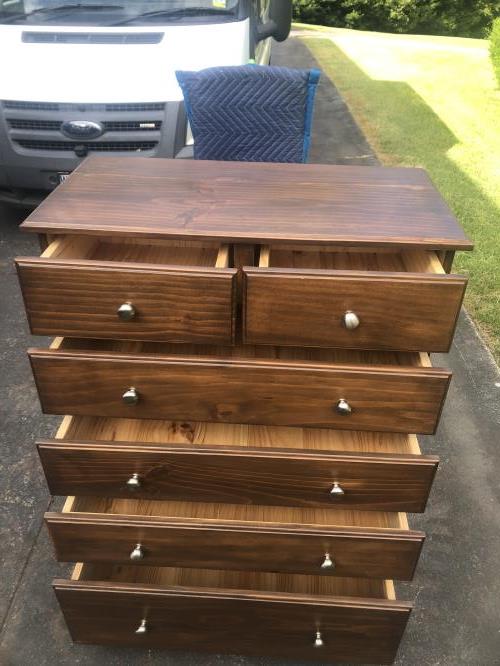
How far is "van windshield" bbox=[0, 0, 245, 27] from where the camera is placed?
369cm

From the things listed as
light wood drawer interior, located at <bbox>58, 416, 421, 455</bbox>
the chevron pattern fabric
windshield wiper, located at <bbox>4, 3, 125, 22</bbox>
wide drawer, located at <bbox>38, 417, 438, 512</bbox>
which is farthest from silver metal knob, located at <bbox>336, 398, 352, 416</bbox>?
windshield wiper, located at <bbox>4, 3, 125, 22</bbox>

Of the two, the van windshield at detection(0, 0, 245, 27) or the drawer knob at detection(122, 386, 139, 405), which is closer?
the drawer knob at detection(122, 386, 139, 405)

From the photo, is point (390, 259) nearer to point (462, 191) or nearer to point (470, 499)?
point (470, 499)

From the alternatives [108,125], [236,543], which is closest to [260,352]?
[236,543]

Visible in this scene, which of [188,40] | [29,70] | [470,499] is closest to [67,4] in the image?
[29,70]

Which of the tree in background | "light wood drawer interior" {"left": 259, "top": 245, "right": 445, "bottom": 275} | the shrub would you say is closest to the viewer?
"light wood drawer interior" {"left": 259, "top": 245, "right": 445, "bottom": 275}

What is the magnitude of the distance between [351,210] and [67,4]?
Result: 11.4ft

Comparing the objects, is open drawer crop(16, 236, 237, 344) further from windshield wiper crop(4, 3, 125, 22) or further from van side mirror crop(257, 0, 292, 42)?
van side mirror crop(257, 0, 292, 42)

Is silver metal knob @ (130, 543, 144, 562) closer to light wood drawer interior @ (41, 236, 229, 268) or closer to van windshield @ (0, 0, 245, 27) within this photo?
light wood drawer interior @ (41, 236, 229, 268)

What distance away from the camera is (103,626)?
1658mm

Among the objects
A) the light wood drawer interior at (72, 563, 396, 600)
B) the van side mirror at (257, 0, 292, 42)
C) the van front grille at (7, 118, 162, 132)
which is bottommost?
the light wood drawer interior at (72, 563, 396, 600)

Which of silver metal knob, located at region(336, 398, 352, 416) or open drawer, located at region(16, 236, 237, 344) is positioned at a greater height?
open drawer, located at region(16, 236, 237, 344)

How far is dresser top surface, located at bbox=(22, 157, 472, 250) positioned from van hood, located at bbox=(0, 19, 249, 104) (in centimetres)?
209

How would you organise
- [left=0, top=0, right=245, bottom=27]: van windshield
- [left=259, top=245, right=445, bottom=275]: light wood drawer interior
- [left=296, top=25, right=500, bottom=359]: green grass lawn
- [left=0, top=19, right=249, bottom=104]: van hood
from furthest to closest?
[left=296, top=25, right=500, bottom=359]: green grass lawn
[left=0, top=0, right=245, bottom=27]: van windshield
[left=0, top=19, right=249, bottom=104]: van hood
[left=259, top=245, right=445, bottom=275]: light wood drawer interior
